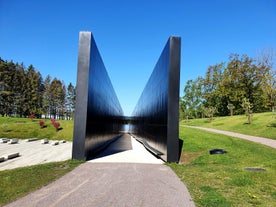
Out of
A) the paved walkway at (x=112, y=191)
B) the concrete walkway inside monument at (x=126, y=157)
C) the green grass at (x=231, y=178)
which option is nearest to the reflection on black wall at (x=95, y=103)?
the concrete walkway inside monument at (x=126, y=157)

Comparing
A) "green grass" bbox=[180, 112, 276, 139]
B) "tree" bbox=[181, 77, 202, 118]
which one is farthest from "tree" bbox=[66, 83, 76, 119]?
"green grass" bbox=[180, 112, 276, 139]

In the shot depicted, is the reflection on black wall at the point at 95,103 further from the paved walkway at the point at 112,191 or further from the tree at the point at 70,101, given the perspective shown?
the tree at the point at 70,101

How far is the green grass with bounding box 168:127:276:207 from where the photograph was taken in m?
4.65

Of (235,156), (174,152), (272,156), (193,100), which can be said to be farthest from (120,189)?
(193,100)

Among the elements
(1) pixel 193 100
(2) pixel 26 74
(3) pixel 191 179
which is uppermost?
(2) pixel 26 74

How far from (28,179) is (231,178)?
20.0ft

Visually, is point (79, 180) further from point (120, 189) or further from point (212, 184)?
point (212, 184)

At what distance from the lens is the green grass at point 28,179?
4.87 metres

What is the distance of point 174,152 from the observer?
9.70 m

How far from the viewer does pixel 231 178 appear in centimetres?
645

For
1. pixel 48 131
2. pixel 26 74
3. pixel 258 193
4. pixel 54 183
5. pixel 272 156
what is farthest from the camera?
pixel 26 74

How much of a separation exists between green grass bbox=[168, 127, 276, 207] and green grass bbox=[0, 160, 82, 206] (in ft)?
13.1

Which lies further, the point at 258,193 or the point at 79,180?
the point at 79,180

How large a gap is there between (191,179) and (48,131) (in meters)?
24.1
